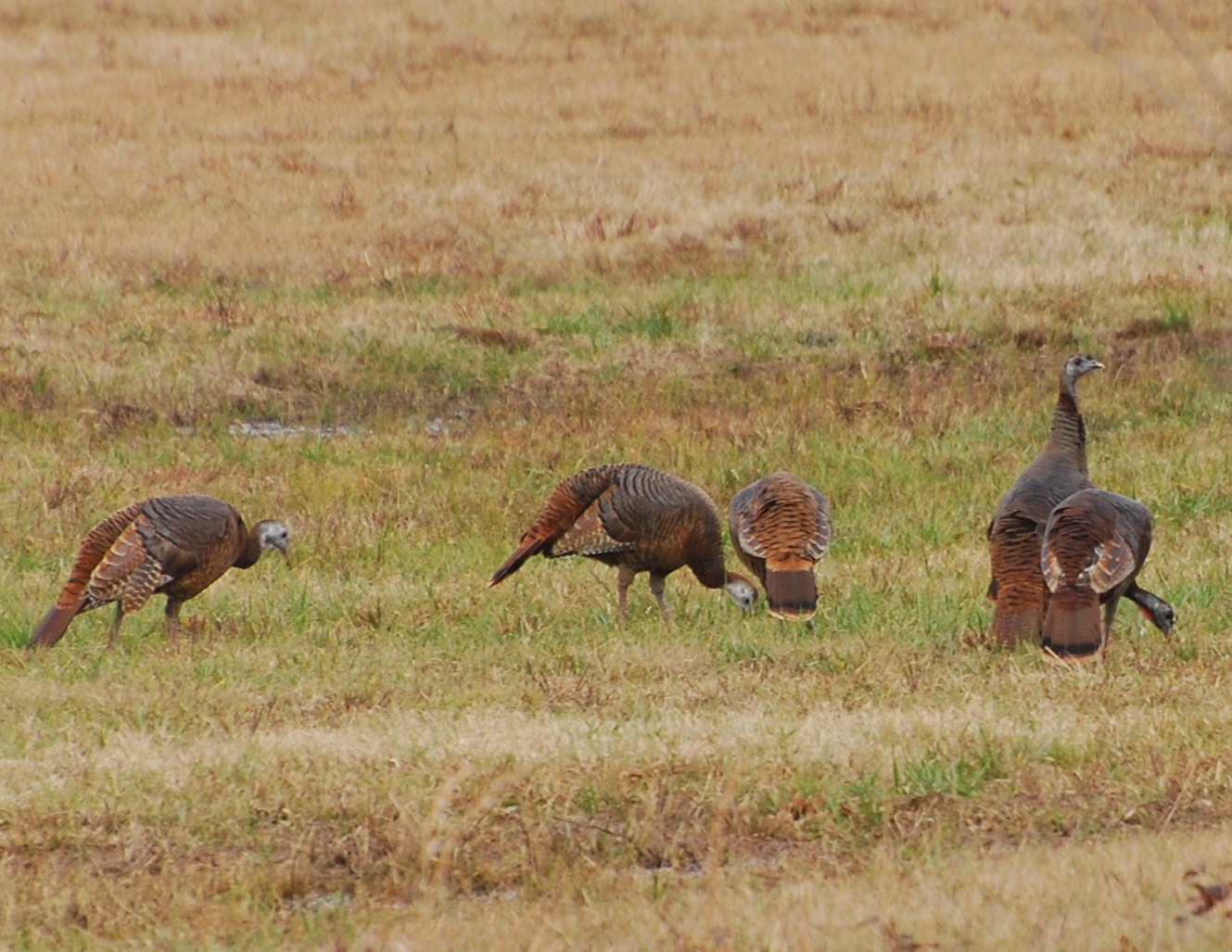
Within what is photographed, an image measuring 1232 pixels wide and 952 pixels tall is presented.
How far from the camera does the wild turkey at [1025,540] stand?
8.79 meters

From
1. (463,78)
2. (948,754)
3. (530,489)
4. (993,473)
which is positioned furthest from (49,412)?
(463,78)

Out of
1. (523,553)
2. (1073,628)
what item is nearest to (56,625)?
(523,553)

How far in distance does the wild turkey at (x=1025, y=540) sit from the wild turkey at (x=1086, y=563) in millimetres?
271

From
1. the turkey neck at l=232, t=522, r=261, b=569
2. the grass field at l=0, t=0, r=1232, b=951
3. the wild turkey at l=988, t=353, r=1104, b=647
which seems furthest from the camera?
the turkey neck at l=232, t=522, r=261, b=569

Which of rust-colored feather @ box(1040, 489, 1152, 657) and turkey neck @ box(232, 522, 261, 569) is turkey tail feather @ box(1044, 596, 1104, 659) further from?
turkey neck @ box(232, 522, 261, 569)

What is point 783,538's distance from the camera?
379 inches

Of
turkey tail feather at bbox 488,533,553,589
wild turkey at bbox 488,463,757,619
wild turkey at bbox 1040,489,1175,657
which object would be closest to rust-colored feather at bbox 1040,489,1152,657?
wild turkey at bbox 1040,489,1175,657

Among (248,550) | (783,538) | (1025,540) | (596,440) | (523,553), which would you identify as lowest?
(596,440)

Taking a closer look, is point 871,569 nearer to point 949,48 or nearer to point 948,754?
point 948,754

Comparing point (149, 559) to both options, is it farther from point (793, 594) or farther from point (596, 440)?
point (596, 440)

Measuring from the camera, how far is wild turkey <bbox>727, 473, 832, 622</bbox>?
30.8 feet

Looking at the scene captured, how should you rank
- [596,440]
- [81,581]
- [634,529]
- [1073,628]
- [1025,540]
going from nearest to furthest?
[1073,628] → [1025,540] → [81,581] → [634,529] → [596,440]

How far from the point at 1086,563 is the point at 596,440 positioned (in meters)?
7.12

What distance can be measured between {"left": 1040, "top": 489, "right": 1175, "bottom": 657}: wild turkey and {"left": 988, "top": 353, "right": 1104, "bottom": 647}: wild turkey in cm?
27
